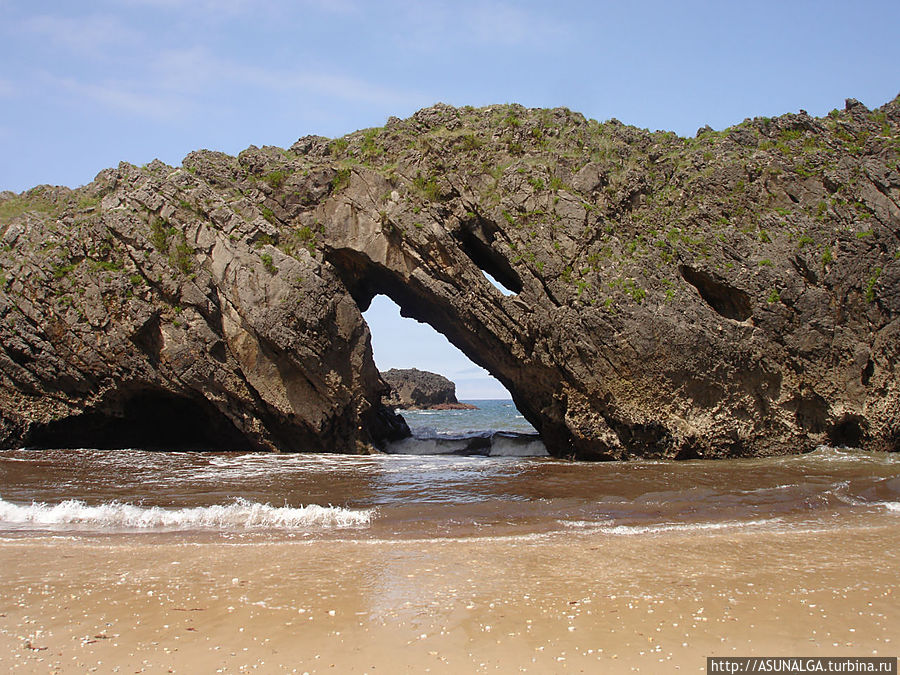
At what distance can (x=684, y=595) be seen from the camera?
5551 mm

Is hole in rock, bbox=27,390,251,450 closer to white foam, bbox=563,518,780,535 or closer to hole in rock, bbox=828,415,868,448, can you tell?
white foam, bbox=563,518,780,535

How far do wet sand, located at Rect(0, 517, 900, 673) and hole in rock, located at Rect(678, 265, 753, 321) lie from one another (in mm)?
10844

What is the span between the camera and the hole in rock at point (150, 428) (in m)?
19.6

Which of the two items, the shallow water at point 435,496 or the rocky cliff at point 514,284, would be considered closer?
the shallow water at point 435,496

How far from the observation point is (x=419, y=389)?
269ft

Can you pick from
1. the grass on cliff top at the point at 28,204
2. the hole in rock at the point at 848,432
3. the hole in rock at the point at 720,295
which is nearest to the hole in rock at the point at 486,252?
the hole in rock at the point at 720,295

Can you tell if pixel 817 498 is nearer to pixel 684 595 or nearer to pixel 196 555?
pixel 684 595

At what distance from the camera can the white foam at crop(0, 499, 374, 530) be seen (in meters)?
9.16

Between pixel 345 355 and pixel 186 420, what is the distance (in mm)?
7767

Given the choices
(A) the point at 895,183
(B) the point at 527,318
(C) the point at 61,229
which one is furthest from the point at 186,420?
(A) the point at 895,183

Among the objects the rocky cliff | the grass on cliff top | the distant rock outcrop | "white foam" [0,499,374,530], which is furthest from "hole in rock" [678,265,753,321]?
the distant rock outcrop

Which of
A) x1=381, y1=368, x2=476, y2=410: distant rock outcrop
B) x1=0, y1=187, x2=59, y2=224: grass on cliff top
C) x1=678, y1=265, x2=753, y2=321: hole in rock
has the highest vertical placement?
x1=0, y1=187, x2=59, y2=224: grass on cliff top

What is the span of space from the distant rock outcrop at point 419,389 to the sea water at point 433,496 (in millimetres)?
63503

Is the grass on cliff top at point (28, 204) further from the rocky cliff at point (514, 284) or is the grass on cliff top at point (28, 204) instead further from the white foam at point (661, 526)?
the white foam at point (661, 526)
